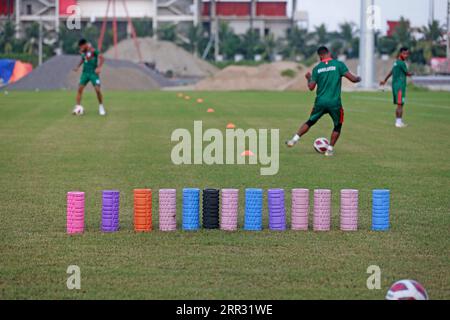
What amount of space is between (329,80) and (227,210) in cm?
950

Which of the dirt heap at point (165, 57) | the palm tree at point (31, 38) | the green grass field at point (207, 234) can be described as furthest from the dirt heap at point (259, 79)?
the green grass field at point (207, 234)

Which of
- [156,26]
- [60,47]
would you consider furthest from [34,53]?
[156,26]

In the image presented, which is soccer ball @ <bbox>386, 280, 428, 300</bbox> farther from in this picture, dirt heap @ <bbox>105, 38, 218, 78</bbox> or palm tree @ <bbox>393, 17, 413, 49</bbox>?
palm tree @ <bbox>393, 17, 413, 49</bbox>

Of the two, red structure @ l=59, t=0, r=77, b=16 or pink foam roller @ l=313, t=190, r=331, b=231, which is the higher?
red structure @ l=59, t=0, r=77, b=16

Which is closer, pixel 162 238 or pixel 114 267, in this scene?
pixel 114 267

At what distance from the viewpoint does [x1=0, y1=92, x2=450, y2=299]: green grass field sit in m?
8.73

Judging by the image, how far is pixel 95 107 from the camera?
4044 cm

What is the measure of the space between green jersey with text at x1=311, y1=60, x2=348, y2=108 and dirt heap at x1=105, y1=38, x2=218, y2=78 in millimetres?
101485

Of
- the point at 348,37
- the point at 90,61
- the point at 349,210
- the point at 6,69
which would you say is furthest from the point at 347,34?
the point at 349,210

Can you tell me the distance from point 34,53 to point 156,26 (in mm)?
15753

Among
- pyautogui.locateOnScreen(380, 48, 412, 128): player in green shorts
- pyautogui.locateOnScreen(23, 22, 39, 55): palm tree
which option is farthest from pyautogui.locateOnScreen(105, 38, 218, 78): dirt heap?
pyautogui.locateOnScreen(380, 48, 412, 128): player in green shorts

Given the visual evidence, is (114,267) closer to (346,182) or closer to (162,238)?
(162,238)

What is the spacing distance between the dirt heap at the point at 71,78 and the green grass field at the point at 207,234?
2065 inches

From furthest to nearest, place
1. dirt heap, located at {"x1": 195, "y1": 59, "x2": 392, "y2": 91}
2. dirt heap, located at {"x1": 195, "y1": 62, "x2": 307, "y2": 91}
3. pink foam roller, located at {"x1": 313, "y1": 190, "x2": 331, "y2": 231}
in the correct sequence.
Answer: dirt heap, located at {"x1": 195, "y1": 62, "x2": 307, "y2": 91} → dirt heap, located at {"x1": 195, "y1": 59, "x2": 392, "y2": 91} → pink foam roller, located at {"x1": 313, "y1": 190, "x2": 331, "y2": 231}
